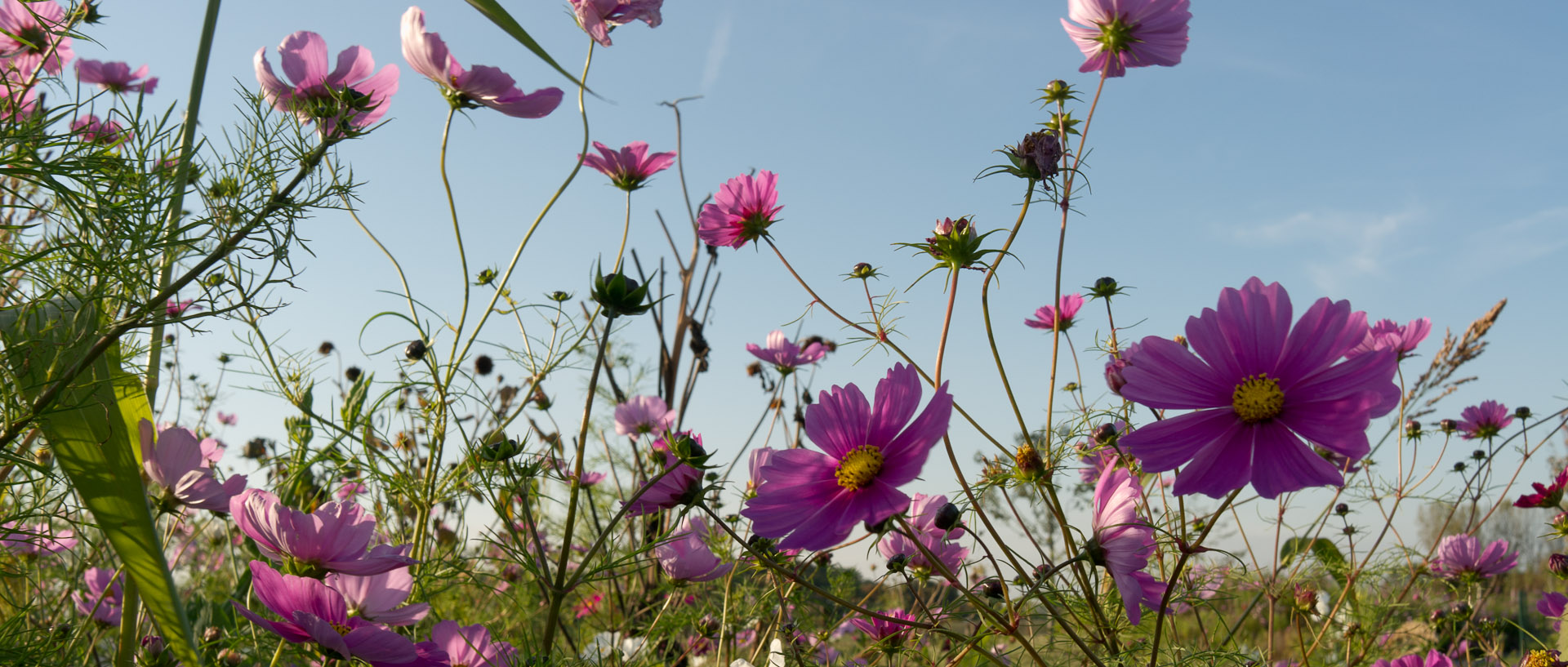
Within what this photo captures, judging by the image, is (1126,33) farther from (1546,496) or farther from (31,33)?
(31,33)

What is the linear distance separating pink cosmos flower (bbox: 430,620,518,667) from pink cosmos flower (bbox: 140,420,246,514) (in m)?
0.23

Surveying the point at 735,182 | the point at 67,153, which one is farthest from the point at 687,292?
the point at 67,153

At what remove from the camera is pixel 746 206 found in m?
1.09

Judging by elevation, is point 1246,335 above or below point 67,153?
below

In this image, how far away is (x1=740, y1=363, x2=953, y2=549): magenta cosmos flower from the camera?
57cm

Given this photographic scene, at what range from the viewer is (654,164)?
1225mm

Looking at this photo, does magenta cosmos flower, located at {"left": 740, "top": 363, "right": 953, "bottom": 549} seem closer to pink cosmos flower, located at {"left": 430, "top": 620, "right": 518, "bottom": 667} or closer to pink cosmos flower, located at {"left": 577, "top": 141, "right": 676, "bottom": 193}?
pink cosmos flower, located at {"left": 430, "top": 620, "right": 518, "bottom": 667}

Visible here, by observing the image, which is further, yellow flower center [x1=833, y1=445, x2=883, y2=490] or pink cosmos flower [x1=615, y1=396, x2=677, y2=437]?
pink cosmos flower [x1=615, y1=396, x2=677, y2=437]

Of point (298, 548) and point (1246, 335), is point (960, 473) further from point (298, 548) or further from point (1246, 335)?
point (298, 548)

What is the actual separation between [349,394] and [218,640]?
0.36 metres

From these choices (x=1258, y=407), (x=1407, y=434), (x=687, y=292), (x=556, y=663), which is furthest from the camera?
(x=687, y=292)

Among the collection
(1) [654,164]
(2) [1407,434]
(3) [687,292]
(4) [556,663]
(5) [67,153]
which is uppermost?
(3) [687,292]

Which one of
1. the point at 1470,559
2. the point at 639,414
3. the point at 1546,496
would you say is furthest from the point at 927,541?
the point at 1470,559

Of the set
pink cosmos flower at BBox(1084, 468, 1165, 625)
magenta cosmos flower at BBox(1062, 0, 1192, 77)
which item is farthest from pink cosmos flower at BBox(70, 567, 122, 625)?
magenta cosmos flower at BBox(1062, 0, 1192, 77)
